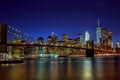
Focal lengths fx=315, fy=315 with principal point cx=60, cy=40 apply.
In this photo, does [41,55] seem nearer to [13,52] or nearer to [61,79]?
[13,52]

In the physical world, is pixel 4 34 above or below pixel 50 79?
above

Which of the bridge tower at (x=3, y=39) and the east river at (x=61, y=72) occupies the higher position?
the bridge tower at (x=3, y=39)

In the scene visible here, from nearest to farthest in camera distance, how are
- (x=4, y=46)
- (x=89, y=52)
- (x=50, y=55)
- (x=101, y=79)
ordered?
1. (x=101, y=79)
2. (x=4, y=46)
3. (x=89, y=52)
4. (x=50, y=55)

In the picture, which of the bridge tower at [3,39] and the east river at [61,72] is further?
the bridge tower at [3,39]

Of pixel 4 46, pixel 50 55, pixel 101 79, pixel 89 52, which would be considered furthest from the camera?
pixel 50 55

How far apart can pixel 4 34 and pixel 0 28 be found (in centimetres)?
154

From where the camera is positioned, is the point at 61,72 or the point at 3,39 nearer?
the point at 61,72

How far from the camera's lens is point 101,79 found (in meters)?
25.4

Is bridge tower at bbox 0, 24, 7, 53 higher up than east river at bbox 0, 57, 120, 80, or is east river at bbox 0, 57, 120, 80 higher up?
bridge tower at bbox 0, 24, 7, 53

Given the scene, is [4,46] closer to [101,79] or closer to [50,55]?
[101,79]

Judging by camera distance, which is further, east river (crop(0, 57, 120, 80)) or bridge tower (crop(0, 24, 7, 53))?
bridge tower (crop(0, 24, 7, 53))

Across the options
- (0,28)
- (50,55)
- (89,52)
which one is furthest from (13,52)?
(50,55)

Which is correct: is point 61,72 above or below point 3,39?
below

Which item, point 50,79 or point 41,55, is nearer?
point 50,79
